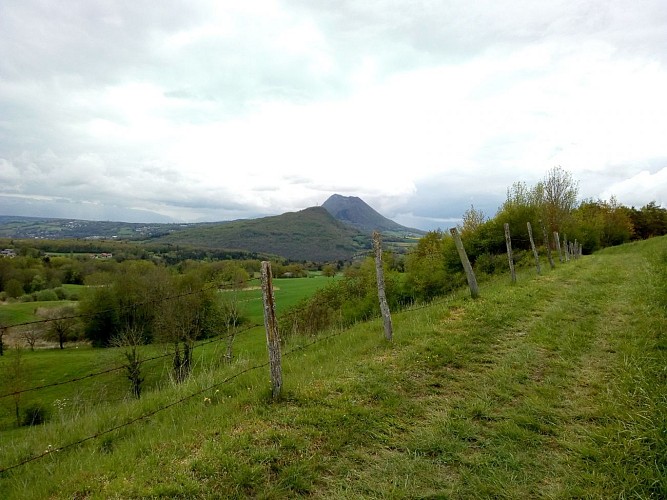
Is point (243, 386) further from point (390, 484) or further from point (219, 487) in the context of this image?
point (390, 484)

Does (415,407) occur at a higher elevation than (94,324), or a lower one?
higher

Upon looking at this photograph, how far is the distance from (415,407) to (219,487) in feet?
10.2

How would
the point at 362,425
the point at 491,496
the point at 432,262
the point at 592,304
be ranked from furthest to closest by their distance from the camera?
1. the point at 432,262
2. the point at 592,304
3. the point at 362,425
4. the point at 491,496

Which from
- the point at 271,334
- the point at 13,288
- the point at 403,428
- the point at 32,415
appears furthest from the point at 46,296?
the point at 403,428

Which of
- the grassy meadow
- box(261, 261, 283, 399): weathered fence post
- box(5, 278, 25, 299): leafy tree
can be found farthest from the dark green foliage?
box(5, 278, 25, 299): leafy tree

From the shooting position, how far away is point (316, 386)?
260 inches

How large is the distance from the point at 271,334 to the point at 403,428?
2532mm

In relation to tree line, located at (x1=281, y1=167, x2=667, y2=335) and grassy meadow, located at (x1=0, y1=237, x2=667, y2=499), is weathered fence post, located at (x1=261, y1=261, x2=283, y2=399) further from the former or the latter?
tree line, located at (x1=281, y1=167, x2=667, y2=335)

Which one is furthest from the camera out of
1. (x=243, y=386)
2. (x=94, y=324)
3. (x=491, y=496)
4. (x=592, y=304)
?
(x=94, y=324)

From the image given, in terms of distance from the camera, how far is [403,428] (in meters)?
5.34

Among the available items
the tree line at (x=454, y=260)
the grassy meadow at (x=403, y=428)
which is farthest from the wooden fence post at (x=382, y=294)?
the tree line at (x=454, y=260)

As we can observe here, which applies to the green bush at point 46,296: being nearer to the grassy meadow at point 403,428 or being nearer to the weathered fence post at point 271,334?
the grassy meadow at point 403,428

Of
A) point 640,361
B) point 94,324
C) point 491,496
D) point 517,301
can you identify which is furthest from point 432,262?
point 94,324

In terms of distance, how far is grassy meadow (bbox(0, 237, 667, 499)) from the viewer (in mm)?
4121
